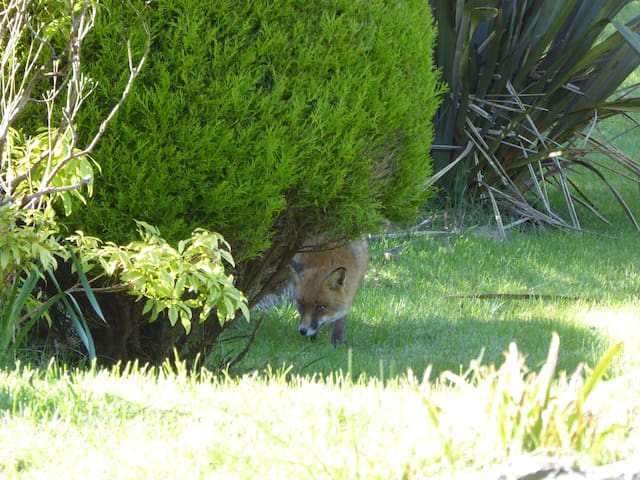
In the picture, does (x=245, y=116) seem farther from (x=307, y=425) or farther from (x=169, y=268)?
(x=307, y=425)

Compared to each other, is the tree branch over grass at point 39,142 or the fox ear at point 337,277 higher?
the tree branch over grass at point 39,142

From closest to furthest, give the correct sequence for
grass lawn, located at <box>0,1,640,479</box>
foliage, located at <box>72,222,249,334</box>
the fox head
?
grass lawn, located at <box>0,1,640,479</box>
foliage, located at <box>72,222,249,334</box>
the fox head

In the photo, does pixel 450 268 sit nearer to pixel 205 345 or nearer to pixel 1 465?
pixel 205 345

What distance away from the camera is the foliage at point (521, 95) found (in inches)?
422

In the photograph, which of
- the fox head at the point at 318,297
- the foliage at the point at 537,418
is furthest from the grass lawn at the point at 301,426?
the fox head at the point at 318,297

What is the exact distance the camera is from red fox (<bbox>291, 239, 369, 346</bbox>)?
26.8 ft

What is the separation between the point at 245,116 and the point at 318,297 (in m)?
3.11

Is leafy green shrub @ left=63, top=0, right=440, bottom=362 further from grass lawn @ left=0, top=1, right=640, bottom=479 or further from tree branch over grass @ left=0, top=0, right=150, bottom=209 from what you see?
grass lawn @ left=0, top=1, right=640, bottom=479

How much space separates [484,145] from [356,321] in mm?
3294

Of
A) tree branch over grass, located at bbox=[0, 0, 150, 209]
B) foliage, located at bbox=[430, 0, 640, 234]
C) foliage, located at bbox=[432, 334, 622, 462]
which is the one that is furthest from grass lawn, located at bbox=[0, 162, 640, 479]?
foliage, located at bbox=[430, 0, 640, 234]

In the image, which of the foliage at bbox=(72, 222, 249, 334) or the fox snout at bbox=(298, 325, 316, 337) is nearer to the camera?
the foliage at bbox=(72, 222, 249, 334)

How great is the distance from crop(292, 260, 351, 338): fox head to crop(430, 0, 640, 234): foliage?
2.69 m

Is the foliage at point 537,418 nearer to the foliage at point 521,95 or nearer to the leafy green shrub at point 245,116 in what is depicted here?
the leafy green shrub at point 245,116

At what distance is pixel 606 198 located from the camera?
1370 centimetres
